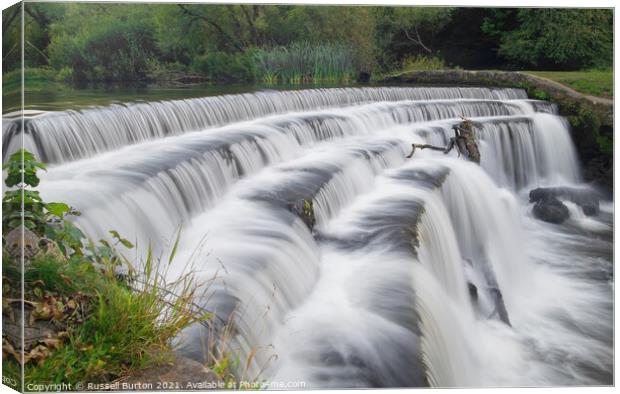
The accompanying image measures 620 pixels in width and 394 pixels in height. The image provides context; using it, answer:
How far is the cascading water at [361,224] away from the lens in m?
6.03

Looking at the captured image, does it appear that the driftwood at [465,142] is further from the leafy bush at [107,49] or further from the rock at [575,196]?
the leafy bush at [107,49]

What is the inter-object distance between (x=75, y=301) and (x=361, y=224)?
7.14 feet

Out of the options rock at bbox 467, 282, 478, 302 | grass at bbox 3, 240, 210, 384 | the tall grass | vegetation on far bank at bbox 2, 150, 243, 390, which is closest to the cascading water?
rock at bbox 467, 282, 478, 302

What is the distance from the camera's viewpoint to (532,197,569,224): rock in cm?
717

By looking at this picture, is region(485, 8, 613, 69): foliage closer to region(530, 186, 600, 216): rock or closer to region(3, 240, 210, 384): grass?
region(530, 186, 600, 216): rock

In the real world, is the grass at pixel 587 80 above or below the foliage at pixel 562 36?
below

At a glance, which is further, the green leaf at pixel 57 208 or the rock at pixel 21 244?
the green leaf at pixel 57 208

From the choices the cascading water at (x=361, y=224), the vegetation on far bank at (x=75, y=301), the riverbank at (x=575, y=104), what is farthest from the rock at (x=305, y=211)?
the riverbank at (x=575, y=104)

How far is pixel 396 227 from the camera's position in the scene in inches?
267

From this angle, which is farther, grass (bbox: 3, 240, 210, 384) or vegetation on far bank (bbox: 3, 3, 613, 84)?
vegetation on far bank (bbox: 3, 3, 613, 84)

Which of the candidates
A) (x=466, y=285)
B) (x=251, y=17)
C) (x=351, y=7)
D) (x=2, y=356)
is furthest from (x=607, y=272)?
(x=2, y=356)

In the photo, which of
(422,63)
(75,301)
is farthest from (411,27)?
(75,301)

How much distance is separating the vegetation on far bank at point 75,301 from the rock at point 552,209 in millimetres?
2720

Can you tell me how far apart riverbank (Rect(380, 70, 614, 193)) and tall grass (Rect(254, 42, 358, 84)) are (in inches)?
14.9
